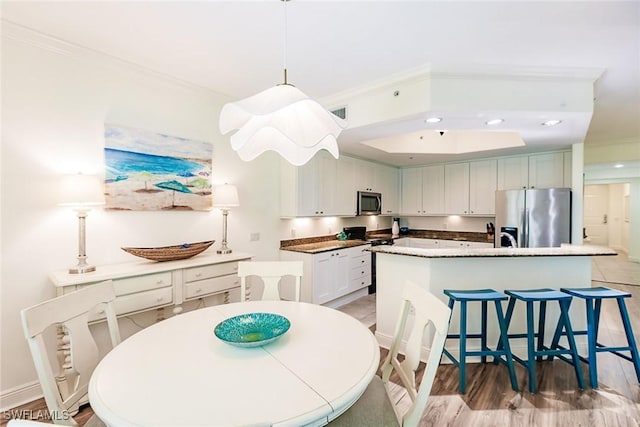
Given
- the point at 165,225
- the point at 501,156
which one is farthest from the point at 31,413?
the point at 501,156

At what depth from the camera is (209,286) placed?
2.71 m

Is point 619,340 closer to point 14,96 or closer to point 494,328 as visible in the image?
point 494,328

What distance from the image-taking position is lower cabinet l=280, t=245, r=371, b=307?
12.6ft

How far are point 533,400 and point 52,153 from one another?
4050mm

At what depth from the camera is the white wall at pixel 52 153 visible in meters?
2.06

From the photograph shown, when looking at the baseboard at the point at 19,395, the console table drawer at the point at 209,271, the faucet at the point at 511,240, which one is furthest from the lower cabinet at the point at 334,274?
the baseboard at the point at 19,395

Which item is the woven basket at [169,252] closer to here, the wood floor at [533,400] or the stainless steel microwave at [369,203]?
the wood floor at [533,400]

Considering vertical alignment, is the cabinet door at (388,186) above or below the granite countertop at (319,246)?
above

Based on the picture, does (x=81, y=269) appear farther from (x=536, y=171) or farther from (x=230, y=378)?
(x=536, y=171)

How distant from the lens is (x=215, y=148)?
3248 millimetres

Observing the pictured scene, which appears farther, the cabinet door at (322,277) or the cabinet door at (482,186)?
the cabinet door at (482,186)

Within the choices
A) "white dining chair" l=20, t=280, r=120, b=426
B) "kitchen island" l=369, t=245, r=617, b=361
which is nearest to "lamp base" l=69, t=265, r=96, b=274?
"white dining chair" l=20, t=280, r=120, b=426

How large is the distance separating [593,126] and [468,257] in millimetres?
3554

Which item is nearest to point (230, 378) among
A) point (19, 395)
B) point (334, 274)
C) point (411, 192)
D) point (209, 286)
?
point (209, 286)
